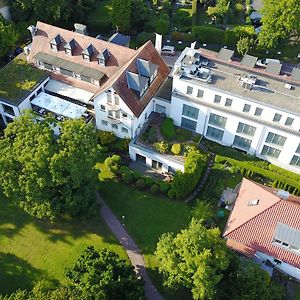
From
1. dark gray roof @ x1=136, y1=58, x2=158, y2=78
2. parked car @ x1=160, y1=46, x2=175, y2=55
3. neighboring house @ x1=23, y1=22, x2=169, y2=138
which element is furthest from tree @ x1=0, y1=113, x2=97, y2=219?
parked car @ x1=160, y1=46, x2=175, y2=55

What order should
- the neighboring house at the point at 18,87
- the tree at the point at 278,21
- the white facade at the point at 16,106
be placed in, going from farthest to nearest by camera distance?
the tree at the point at 278,21, the neighboring house at the point at 18,87, the white facade at the point at 16,106

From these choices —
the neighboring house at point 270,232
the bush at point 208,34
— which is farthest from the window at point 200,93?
the bush at point 208,34

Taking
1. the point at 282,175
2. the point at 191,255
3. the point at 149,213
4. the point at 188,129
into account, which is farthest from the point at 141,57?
the point at 191,255

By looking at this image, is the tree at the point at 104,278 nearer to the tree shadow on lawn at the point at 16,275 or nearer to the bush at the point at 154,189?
the tree shadow on lawn at the point at 16,275

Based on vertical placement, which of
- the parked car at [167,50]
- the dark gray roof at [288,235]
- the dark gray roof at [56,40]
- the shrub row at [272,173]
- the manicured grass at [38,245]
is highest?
the dark gray roof at [56,40]

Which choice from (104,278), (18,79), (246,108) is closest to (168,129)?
(246,108)

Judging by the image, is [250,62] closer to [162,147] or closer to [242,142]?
[242,142]
